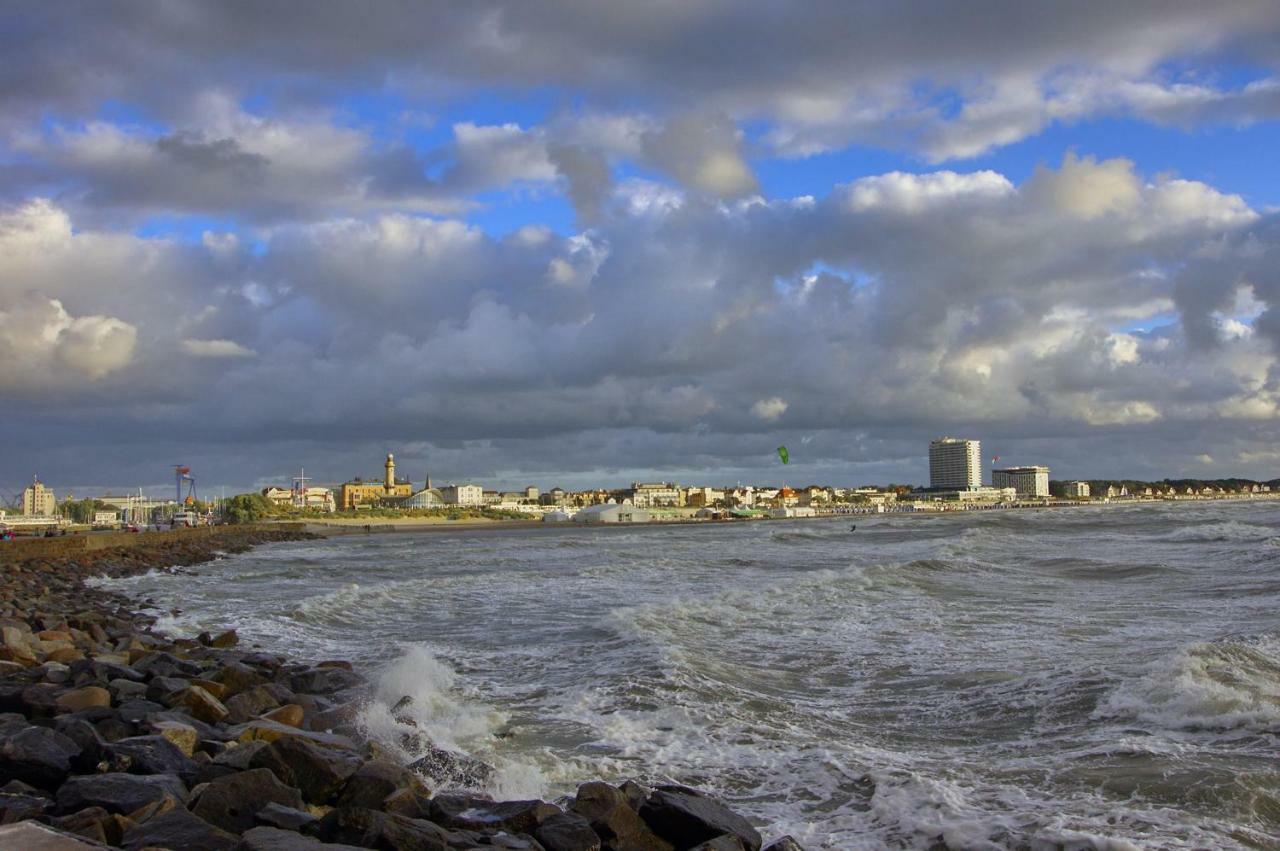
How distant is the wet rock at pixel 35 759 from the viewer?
5.75m

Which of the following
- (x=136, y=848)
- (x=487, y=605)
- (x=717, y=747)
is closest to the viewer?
(x=136, y=848)

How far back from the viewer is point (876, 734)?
27.7 ft

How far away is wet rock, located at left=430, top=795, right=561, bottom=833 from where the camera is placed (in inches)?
211

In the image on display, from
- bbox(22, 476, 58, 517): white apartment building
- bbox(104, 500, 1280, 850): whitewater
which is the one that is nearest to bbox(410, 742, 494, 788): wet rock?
bbox(104, 500, 1280, 850): whitewater

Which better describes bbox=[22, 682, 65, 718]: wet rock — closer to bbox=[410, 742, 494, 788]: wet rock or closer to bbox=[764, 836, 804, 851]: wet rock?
bbox=[410, 742, 494, 788]: wet rock

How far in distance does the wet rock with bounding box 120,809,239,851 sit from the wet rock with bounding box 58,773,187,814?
355 millimetres

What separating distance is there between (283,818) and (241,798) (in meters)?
0.38

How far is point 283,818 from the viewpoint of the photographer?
16.6 ft

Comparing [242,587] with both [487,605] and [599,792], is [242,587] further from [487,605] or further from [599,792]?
[599,792]

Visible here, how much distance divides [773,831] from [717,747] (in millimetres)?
2154

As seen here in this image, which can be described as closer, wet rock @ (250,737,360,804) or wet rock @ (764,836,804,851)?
wet rock @ (764,836,804,851)

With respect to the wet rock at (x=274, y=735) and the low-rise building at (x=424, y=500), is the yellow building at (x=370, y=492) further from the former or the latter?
the wet rock at (x=274, y=735)

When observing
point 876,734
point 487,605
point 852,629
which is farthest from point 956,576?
point 876,734

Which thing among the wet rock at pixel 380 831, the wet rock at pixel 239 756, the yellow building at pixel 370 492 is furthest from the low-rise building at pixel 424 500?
Answer: the wet rock at pixel 380 831
